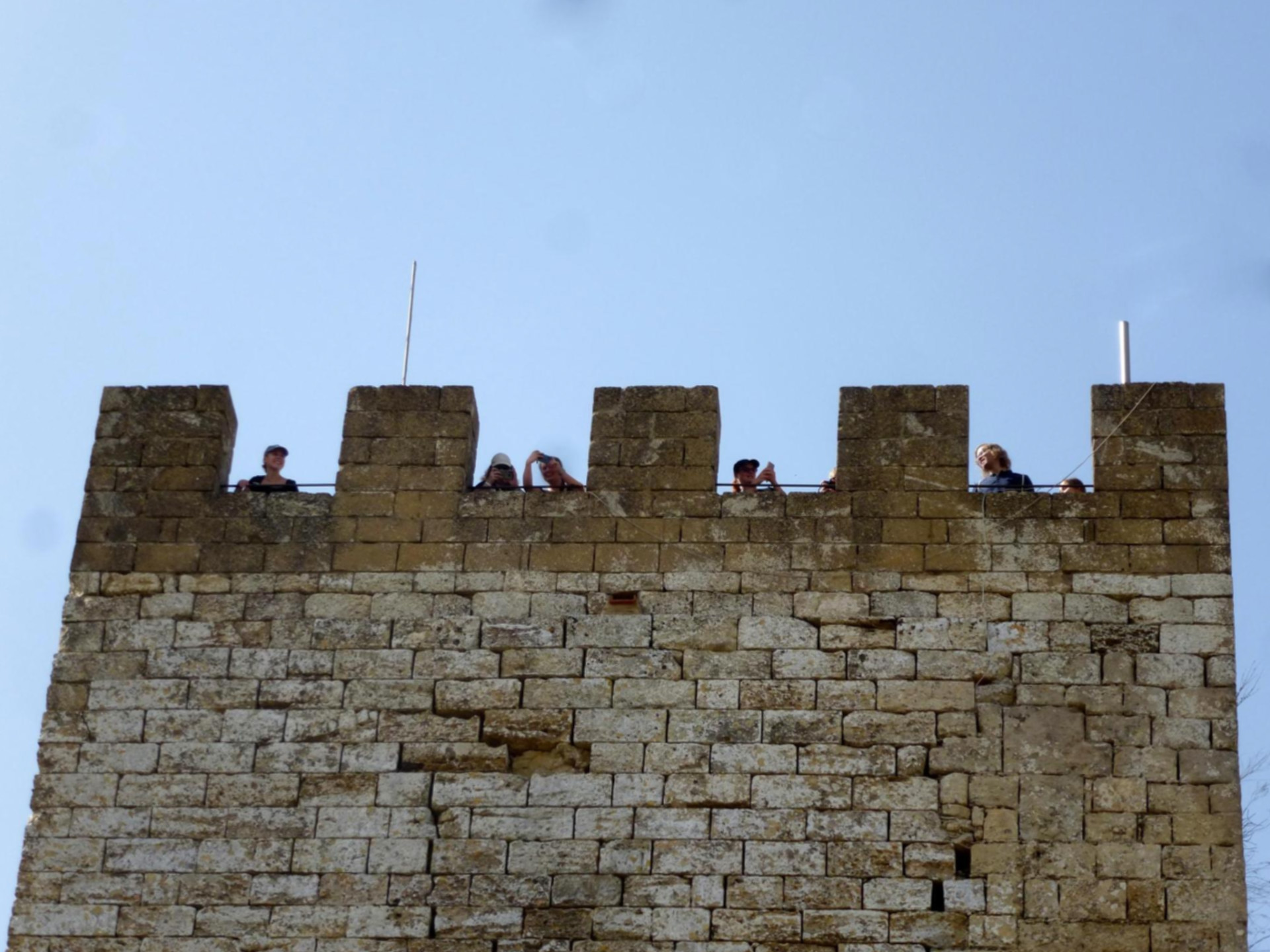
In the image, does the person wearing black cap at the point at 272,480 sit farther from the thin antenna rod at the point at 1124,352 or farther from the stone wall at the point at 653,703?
the thin antenna rod at the point at 1124,352

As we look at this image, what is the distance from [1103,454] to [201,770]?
4314 mm

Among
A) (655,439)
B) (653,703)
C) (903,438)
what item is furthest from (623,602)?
(903,438)

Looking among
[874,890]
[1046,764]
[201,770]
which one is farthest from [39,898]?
[1046,764]

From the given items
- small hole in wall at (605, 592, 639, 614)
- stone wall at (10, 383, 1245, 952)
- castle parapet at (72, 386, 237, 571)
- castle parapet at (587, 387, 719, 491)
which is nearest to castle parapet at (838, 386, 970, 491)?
stone wall at (10, 383, 1245, 952)

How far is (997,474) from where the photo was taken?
11758 millimetres

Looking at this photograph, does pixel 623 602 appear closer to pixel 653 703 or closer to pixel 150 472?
→ pixel 653 703

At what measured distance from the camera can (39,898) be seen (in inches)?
436

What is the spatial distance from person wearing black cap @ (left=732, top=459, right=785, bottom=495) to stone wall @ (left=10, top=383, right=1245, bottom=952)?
0.10 metres

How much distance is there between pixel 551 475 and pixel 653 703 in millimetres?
1340

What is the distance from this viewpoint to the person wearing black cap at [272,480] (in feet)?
39.5

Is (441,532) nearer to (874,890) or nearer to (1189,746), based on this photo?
(874,890)

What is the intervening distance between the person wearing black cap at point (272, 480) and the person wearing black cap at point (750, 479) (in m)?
2.09

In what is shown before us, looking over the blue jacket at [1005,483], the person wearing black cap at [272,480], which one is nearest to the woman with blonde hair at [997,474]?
the blue jacket at [1005,483]

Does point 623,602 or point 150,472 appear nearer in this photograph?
point 623,602
